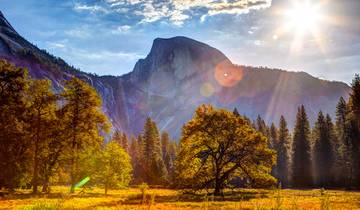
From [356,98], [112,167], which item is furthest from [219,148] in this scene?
[356,98]

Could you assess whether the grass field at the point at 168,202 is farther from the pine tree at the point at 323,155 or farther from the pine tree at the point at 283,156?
the pine tree at the point at 283,156

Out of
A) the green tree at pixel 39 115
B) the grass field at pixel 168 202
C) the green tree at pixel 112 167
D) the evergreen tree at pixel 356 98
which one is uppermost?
the evergreen tree at pixel 356 98

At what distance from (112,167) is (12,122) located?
18.4m

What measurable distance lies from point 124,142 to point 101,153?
72405 millimetres

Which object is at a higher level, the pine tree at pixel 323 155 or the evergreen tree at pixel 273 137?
the evergreen tree at pixel 273 137

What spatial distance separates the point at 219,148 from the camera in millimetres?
39938

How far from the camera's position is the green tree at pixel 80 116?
40.7 meters

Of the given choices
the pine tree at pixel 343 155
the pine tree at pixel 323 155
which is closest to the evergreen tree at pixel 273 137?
the pine tree at pixel 323 155

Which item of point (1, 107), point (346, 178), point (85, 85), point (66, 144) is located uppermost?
point (85, 85)

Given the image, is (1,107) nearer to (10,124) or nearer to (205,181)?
(10,124)

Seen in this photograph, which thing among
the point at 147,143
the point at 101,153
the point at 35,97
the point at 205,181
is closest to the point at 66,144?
the point at 35,97

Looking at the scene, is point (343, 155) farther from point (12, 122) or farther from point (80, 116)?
point (12, 122)

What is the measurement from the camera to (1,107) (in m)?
34.7

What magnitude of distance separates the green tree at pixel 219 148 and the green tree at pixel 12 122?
16.1 m
